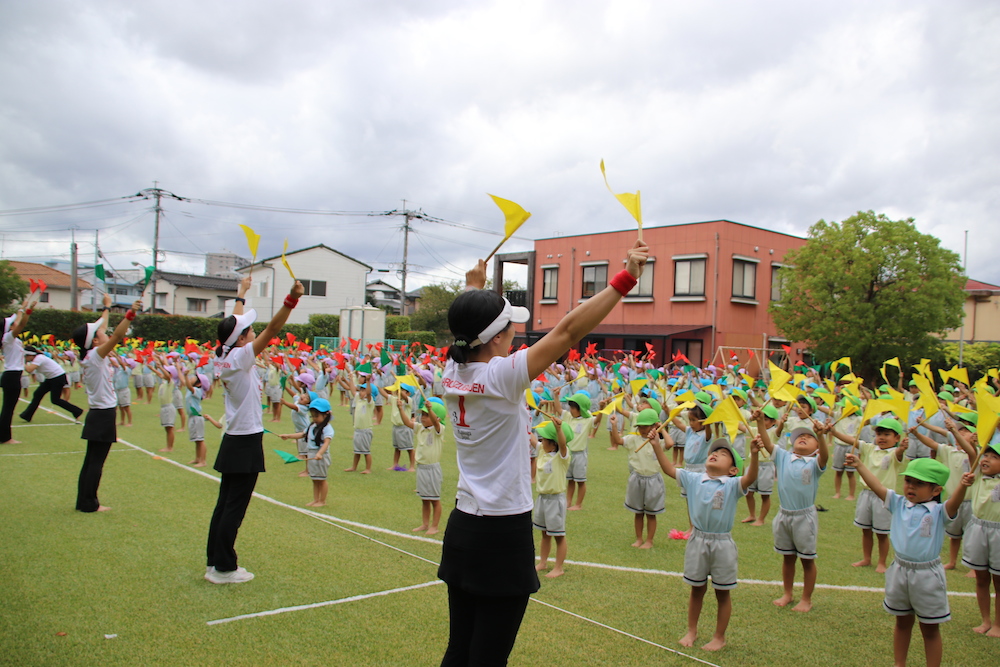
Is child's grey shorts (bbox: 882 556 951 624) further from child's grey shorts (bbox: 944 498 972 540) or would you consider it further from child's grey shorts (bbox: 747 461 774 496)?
child's grey shorts (bbox: 747 461 774 496)

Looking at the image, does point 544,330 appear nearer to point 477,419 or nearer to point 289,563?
point 289,563

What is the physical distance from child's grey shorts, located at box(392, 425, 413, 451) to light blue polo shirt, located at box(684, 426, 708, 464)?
545cm

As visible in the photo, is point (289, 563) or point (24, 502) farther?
point (24, 502)

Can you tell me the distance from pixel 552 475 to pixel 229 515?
10.4 ft

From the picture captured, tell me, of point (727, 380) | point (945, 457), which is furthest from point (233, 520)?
point (727, 380)

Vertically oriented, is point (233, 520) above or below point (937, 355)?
below

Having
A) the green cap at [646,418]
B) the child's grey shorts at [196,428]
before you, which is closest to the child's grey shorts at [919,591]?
the green cap at [646,418]

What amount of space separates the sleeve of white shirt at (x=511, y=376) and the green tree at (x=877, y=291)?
962 inches

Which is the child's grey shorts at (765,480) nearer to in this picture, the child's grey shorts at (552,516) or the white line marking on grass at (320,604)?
the child's grey shorts at (552,516)

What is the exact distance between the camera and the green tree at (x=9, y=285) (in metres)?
33.7

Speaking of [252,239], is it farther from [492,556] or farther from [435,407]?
[435,407]

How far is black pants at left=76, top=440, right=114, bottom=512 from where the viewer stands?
23.7 ft

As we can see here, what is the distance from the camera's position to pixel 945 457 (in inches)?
306

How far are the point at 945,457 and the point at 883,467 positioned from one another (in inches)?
44.4
